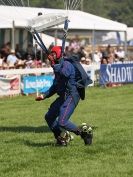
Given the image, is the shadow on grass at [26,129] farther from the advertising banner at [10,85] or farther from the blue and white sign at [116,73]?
the blue and white sign at [116,73]

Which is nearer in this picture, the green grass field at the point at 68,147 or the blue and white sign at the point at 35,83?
the green grass field at the point at 68,147

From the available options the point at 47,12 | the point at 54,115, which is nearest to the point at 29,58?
the point at 47,12

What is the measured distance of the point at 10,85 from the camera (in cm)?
2411

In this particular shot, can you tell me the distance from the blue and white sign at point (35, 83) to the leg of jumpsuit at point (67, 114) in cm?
1294

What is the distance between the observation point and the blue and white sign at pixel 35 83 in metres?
24.8

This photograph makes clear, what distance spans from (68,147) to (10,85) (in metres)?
12.4

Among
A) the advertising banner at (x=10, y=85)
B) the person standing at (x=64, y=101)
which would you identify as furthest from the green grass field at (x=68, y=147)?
the advertising banner at (x=10, y=85)

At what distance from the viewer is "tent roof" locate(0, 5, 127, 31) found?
29.6 metres

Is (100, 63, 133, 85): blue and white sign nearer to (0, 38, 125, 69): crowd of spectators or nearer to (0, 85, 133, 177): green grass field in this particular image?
(0, 38, 125, 69): crowd of spectators

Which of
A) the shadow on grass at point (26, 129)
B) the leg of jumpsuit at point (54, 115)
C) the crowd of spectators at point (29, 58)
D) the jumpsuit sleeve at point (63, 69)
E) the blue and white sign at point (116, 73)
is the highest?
the jumpsuit sleeve at point (63, 69)

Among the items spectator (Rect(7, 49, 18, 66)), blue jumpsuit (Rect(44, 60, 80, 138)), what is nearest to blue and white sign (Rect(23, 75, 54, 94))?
spectator (Rect(7, 49, 18, 66))

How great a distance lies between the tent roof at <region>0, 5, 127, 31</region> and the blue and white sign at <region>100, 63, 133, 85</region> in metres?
3.34

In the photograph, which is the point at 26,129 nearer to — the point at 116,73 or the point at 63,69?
the point at 63,69

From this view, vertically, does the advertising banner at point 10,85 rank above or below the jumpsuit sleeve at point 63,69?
below
